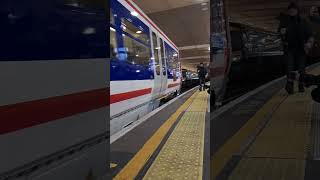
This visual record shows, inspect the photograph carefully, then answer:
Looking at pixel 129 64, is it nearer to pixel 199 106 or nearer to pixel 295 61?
pixel 295 61

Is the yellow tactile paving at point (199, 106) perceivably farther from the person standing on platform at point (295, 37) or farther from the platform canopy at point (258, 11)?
the person standing on platform at point (295, 37)

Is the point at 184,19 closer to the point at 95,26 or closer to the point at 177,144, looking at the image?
the point at 177,144

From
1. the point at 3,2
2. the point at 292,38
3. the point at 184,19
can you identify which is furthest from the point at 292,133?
the point at 184,19

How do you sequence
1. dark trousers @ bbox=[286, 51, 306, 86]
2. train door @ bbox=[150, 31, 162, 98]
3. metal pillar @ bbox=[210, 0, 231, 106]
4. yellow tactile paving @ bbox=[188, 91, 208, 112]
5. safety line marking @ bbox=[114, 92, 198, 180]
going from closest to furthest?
safety line marking @ bbox=[114, 92, 198, 180] < metal pillar @ bbox=[210, 0, 231, 106] < dark trousers @ bbox=[286, 51, 306, 86] < yellow tactile paving @ bbox=[188, 91, 208, 112] < train door @ bbox=[150, 31, 162, 98]

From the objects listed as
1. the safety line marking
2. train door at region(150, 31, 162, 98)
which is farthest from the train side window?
train door at region(150, 31, 162, 98)

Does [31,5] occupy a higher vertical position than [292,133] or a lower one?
higher

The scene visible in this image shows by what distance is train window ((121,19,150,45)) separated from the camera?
5.97 metres

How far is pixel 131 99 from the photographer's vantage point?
6062mm

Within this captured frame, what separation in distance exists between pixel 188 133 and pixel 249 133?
1.03m

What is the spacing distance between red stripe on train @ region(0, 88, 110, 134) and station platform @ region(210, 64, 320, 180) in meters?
1.38

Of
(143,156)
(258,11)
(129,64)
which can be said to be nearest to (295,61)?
(258,11)

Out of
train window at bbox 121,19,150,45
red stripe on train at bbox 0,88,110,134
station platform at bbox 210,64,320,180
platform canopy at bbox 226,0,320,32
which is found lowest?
station platform at bbox 210,64,320,180

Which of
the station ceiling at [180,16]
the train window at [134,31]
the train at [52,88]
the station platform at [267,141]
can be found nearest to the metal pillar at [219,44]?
the station platform at [267,141]

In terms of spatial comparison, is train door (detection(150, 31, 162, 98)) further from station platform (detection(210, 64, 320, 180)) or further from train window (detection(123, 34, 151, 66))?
station platform (detection(210, 64, 320, 180))
